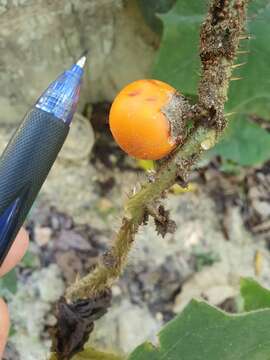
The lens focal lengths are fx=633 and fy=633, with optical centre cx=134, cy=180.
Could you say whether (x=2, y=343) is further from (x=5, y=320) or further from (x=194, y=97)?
(x=194, y=97)

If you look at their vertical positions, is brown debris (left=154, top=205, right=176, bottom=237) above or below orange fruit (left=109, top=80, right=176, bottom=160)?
below

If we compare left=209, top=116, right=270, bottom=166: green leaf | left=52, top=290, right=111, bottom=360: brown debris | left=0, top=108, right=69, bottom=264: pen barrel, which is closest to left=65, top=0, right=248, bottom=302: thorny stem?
left=0, top=108, right=69, bottom=264: pen barrel

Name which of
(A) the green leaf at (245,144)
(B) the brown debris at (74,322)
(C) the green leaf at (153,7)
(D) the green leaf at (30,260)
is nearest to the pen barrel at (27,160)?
(B) the brown debris at (74,322)

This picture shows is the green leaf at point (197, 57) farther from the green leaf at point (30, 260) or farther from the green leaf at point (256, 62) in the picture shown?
the green leaf at point (30, 260)

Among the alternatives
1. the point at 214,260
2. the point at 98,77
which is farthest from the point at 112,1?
the point at 214,260

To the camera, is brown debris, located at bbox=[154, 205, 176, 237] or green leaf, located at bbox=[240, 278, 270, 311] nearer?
brown debris, located at bbox=[154, 205, 176, 237]

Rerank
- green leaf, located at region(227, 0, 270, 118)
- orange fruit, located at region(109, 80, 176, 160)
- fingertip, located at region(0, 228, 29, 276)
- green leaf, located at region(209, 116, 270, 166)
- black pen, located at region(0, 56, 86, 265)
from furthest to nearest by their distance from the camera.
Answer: green leaf, located at region(209, 116, 270, 166)
green leaf, located at region(227, 0, 270, 118)
fingertip, located at region(0, 228, 29, 276)
black pen, located at region(0, 56, 86, 265)
orange fruit, located at region(109, 80, 176, 160)

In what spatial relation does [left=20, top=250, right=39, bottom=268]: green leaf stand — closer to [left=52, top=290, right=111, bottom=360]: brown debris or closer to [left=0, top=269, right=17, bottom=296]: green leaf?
[left=0, top=269, right=17, bottom=296]: green leaf

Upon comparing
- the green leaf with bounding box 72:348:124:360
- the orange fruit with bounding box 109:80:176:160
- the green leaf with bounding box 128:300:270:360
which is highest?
the orange fruit with bounding box 109:80:176:160
